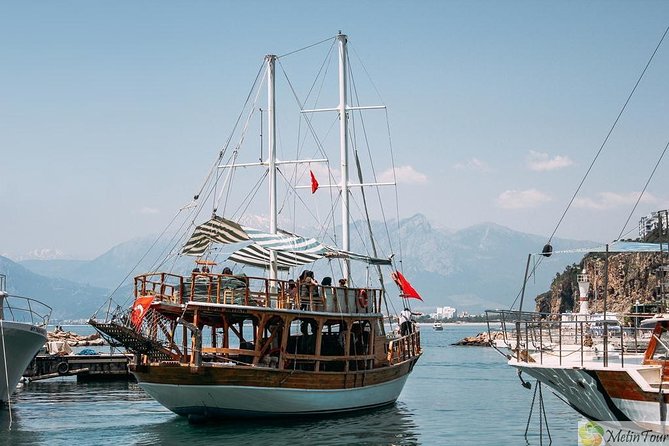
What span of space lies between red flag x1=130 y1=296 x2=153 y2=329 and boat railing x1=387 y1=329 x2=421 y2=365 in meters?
10.7

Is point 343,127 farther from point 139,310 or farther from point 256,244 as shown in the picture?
point 139,310

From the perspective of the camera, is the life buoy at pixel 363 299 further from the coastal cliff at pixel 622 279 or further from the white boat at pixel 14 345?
the coastal cliff at pixel 622 279

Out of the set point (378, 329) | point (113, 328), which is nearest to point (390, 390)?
point (378, 329)

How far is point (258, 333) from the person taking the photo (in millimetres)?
28516

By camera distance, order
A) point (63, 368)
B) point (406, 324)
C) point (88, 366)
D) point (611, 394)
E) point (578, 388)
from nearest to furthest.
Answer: point (611, 394) < point (578, 388) < point (406, 324) < point (63, 368) < point (88, 366)

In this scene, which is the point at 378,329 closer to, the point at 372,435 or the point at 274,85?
the point at 372,435

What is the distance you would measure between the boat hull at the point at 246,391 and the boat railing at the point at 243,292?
2137 mm

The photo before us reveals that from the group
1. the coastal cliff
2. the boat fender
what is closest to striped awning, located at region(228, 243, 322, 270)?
the boat fender

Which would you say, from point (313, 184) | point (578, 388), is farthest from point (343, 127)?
point (578, 388)

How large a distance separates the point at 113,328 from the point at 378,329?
33.0 ft

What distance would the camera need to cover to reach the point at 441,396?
141ft

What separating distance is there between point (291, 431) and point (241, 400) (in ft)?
5.86

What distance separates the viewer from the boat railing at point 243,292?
92.3 feet

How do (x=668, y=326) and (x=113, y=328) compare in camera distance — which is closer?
(x=668, y=326)
